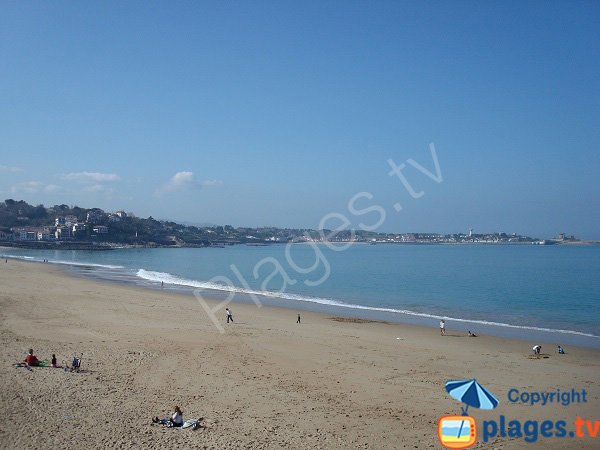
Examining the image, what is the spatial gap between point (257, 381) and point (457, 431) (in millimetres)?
5079

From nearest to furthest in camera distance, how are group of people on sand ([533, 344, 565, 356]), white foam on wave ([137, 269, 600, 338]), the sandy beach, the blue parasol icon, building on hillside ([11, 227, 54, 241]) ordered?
the blue parasol icon
the sandy beach
group of people on sand ([533, 344, 565, 356])
white foam on wave ([137, 269, 600, 338])
building on hillside ([11, 227, 54, 241])

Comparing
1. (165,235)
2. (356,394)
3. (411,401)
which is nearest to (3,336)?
(356,394)

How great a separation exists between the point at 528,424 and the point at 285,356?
25.0 feet

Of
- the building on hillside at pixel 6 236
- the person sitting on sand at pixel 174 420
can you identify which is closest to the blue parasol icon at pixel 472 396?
the person sitting on sand at pixel 174 420

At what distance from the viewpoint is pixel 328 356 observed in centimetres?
1540

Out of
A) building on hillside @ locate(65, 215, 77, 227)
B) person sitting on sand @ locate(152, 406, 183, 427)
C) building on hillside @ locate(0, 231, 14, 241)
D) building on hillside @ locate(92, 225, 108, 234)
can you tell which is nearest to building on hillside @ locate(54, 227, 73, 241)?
building on hillside @ locate(92, 225, 108, 234)

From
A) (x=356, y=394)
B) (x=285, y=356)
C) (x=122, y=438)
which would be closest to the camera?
(x=122, y=438)

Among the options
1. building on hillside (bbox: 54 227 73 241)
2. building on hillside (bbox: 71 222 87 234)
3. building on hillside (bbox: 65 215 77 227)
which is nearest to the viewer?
building on hillside (bbox: 54 227 73 241)

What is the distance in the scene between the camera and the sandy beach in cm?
870

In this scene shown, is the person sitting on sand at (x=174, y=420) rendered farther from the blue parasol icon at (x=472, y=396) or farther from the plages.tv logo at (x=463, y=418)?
the blue parasol icon at (x=472, y=396)

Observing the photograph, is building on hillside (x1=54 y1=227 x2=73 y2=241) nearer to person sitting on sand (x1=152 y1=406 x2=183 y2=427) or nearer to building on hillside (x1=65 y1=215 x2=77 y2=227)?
building on hillside (x1=65 y1=215 x2=77 y2=227)

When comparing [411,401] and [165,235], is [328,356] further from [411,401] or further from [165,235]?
[165,235]

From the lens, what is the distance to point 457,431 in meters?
9.42

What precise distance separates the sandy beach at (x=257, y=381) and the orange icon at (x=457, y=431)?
209 millimetres
